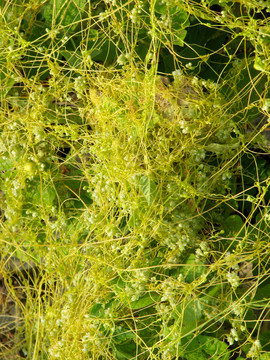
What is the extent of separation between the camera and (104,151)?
4.31 ft

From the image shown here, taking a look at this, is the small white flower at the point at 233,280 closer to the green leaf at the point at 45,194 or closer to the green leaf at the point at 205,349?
the green leaf at the point at 205,349

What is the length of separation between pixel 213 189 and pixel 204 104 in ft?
0.89

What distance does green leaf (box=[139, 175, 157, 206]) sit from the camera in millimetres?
1236

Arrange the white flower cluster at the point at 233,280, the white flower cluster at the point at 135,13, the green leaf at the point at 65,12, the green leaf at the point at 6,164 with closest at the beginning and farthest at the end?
the white flower cluster at the point at 233,280, the white flower cluster at the point at 135,13, the green leaf at the point at 65,12, the green leaf at the point at 6,164

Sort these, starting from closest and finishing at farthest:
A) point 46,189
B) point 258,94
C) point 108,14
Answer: point 258,94 < point 108,14 < point 46,189

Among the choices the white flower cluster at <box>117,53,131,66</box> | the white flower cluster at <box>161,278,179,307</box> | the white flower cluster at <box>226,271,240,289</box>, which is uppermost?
the white flower cluster at <box>117,53,131,66</box>

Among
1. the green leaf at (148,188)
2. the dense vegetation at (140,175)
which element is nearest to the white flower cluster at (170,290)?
the dense vegetation at (140,175)

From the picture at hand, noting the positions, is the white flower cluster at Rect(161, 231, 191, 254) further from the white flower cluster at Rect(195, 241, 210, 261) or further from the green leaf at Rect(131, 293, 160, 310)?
the green leaf at Rect(131, 293, 160, 310)

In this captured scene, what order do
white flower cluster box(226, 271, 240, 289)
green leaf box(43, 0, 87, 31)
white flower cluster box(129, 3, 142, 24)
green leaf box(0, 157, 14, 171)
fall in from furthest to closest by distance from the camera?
green leaf box(0, 157, 14, 171) → green leaf box(43, 0, 87, 31) → white flower cluster box(129, 3, 142, 24) → white flower cluster box(226, 271, 240, 289)

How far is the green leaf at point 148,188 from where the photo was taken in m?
1.24

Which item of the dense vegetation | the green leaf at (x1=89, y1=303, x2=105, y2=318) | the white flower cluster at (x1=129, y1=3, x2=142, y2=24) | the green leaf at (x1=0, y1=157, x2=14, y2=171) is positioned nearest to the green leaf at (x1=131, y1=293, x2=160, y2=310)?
the dense vegetation

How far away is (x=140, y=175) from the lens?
1.28 metres

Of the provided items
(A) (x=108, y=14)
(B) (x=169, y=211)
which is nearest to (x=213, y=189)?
(B) (x=169, y=211)

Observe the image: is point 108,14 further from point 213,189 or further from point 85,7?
point 213,189
